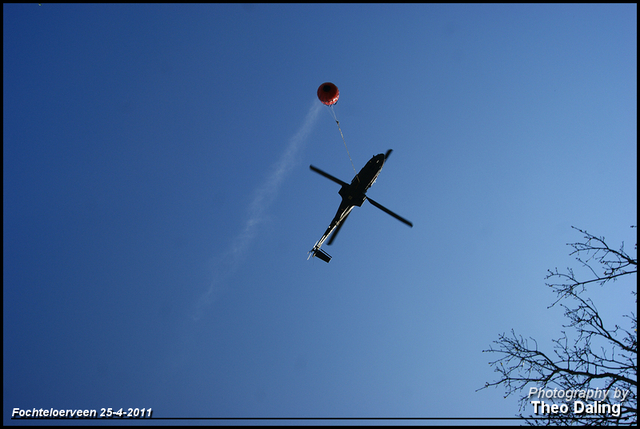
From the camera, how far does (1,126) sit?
559 inches

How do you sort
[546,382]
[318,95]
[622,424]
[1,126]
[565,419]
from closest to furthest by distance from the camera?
[622,424]
[565,419]
[546,382]
[318,95]
[1,126]

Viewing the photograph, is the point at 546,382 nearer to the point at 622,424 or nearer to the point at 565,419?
the point at 565,419

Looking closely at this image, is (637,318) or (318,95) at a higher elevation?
(318,95)

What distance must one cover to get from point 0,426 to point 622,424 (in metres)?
25.2

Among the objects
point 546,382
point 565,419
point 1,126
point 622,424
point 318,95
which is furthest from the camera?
point 1,126

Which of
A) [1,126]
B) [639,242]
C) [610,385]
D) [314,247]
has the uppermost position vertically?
[1,126]

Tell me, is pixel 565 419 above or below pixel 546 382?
below

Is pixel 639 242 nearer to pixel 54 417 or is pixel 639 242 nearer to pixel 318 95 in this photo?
pixel 318 95

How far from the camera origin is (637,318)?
6871mm

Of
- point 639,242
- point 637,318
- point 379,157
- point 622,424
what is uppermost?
point 379,157

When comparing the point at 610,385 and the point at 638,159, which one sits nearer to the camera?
the point at 610,385

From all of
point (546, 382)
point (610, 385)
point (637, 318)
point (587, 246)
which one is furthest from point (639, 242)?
point (546, 382)

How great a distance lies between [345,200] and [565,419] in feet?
29.6

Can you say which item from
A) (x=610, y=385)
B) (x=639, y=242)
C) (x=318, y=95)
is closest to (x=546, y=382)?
(x=610, y=385)
